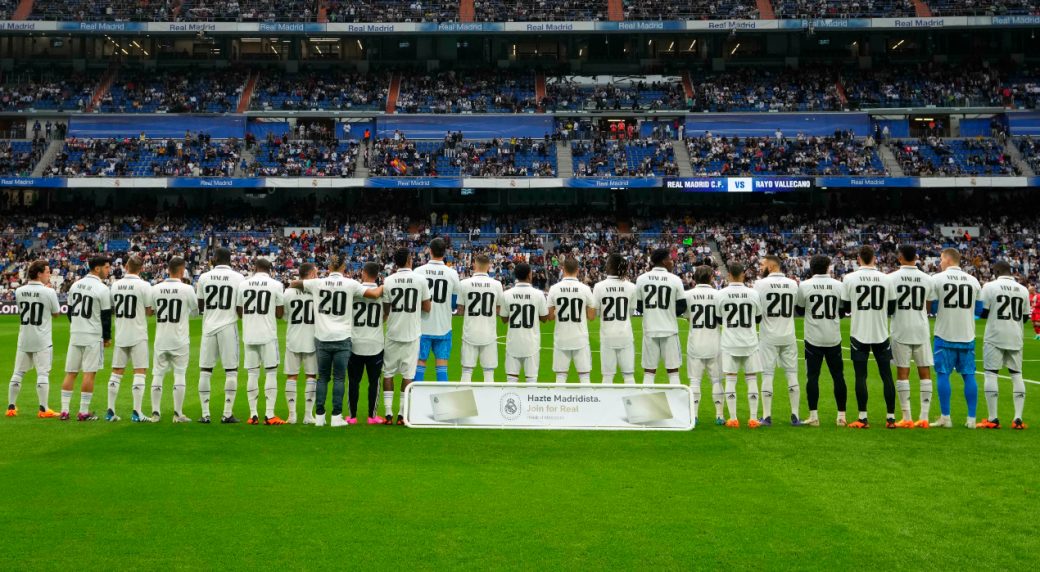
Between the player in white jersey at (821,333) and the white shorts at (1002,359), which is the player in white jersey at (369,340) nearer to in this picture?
the player in white jersey at (821,333)

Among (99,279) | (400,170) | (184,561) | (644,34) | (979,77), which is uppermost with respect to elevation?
(644,34)

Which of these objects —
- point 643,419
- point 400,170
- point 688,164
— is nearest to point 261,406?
point 643,419

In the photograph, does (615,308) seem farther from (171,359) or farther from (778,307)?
(171,359)

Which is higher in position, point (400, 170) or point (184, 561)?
point (400, 170)

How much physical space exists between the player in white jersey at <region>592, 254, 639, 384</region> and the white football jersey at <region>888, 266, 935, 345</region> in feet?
11.1

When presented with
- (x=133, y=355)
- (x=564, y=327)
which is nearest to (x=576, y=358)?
(x=564, y=327)

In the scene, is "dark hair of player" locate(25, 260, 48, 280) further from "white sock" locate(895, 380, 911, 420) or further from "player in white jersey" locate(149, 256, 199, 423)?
"white sock" locate(895, 380, 911, 420)

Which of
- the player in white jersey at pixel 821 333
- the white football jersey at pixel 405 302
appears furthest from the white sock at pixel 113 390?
the player in white jersey at pixel 821 333

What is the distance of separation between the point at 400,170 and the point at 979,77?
3729 cm

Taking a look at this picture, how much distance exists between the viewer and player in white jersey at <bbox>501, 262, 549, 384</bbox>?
37.1 feet

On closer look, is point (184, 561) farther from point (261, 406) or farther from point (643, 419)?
point (261, 406)

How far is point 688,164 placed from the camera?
167 ft

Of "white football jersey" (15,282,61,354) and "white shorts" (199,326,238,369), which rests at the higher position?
"white football jersey" (15,282,61,354)

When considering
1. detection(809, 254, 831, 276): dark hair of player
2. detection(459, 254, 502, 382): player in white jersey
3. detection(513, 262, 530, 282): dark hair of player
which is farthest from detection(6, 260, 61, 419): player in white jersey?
detection(809, 254, 831, 276): dark hair of player
